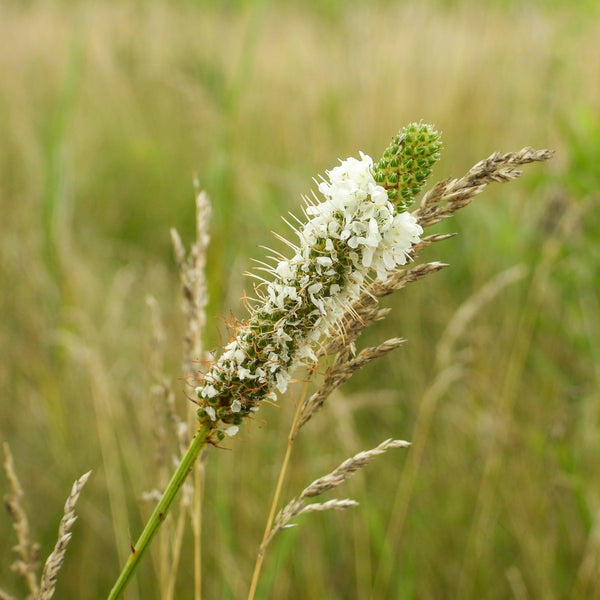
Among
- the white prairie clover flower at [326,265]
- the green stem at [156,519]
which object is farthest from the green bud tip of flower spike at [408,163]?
the green stem at [156,519]

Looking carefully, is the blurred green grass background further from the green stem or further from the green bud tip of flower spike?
the green bud tip of flower spike

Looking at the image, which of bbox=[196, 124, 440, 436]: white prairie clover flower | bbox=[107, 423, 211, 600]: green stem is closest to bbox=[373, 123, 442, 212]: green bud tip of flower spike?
bbox=[196, 124, 440, 436]: white prairie clover flower

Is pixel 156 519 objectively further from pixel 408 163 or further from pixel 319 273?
pixel 408 163

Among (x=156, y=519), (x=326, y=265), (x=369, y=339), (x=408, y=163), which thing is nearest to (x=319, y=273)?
(x=326, y=265)

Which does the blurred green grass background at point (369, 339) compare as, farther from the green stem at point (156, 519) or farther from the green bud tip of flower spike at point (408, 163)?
the green bud tip of flower spike at point (408, 163)

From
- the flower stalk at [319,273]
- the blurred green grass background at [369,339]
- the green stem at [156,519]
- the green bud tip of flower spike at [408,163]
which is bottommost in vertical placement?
the green stem at [156,519]

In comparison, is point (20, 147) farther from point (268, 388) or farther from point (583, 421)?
point (268, 388)

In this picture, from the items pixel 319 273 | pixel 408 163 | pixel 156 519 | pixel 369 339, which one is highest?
pixel 369 339
